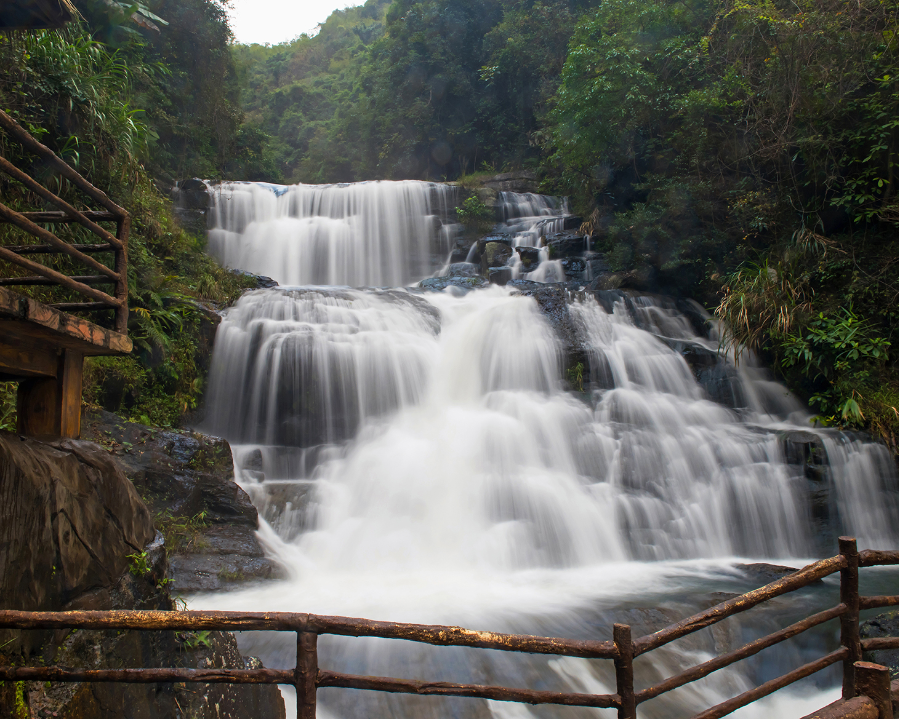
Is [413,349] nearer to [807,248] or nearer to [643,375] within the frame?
[643,375]

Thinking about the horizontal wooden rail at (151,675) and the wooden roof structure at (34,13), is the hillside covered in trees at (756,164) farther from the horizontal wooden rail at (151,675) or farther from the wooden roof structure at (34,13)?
the wooden roof structure at (34,13)

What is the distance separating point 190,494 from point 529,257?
37.3ft

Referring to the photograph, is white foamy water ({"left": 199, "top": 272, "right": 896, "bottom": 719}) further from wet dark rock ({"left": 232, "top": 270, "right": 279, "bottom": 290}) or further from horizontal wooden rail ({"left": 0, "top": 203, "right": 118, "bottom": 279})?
horizontal wooden rail ({"left": 0, "top": 203, "right": 118, "bottom": 279})

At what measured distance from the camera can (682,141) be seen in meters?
14.5

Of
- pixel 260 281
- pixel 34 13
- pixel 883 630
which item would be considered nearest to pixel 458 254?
pixel 260 281

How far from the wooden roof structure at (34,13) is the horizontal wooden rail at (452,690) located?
171 inches

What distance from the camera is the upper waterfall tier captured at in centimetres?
1689

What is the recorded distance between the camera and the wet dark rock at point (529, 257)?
16.0 meters

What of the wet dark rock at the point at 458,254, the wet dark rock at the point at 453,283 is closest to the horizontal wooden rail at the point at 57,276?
the wet dark rock at the point at 453,283

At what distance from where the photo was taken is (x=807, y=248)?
38.1ft

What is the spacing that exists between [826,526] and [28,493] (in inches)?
357

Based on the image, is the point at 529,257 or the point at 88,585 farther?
the point at 529,257

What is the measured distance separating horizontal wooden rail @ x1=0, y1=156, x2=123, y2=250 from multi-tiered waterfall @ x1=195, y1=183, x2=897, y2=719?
339 cm

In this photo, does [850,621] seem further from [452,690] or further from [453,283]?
[453,283]
